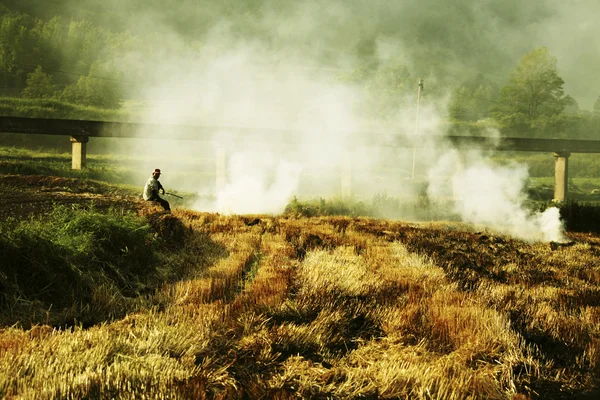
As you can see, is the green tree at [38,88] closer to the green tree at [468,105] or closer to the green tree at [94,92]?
the green tree at [94,92]

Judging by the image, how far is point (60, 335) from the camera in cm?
383

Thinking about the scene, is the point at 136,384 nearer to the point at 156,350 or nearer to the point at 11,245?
the point at 156,350

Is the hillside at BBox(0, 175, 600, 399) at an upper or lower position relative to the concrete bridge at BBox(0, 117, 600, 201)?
lower

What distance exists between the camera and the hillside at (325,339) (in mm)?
3244

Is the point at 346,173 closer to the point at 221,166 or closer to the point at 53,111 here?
the point at 221,166

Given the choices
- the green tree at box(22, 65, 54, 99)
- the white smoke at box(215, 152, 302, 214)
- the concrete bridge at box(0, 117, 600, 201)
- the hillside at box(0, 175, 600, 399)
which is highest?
the green tree at box(22, 65, 54, 99)

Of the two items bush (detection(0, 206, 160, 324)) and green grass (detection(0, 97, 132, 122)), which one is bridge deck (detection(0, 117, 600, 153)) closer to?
bush (detection(0, 206, 160, 324))

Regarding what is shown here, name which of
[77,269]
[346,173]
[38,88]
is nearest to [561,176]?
[346,173]

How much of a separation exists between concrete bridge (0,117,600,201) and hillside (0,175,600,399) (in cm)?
2075

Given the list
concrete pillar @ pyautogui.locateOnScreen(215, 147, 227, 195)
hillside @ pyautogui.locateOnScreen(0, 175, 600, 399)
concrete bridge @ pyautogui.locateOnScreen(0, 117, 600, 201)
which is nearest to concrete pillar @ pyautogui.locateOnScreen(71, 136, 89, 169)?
concrete bridge @ pyautogui.locateOnScreen(0, 117, 600, 201)

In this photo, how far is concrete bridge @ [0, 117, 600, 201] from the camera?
2447 centimetres

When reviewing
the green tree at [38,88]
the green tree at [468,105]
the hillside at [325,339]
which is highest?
the green tree at [468,105]

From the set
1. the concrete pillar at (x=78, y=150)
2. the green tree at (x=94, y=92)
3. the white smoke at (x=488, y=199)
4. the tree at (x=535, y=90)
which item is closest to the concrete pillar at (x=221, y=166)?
the concrete pillar at (x=78, y=150)

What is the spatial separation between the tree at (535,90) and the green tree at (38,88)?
6854cm
